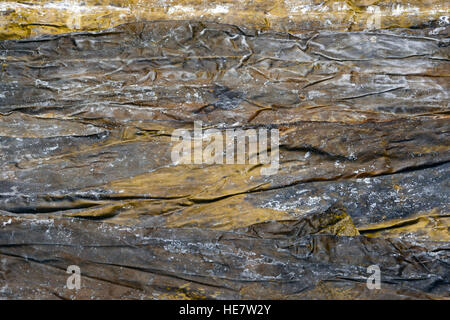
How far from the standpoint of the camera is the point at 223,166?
121 inches

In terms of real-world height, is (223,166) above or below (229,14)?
below

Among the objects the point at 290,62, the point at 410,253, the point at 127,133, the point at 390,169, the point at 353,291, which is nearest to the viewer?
the point at 353,291

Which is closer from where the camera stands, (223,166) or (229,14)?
(223,166)

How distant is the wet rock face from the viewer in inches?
104

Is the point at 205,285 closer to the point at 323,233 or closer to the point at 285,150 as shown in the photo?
the point at 323,233

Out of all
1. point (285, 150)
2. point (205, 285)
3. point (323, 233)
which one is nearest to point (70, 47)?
point (285, 150)

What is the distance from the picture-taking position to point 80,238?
8.91 ft

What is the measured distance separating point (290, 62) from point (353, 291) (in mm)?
1799

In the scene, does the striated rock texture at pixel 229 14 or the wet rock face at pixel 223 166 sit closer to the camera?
the wet rock face at pixel 223 166

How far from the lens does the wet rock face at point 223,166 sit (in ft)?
8.63

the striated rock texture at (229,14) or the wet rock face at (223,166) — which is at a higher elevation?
the striated rock texture at (229,14)

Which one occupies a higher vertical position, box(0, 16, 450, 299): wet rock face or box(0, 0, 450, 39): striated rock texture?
box(0, 0, 450, 39): striated rock texture

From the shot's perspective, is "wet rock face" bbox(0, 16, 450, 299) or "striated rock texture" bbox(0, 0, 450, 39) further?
"striated rock texture" bbox(0, 0, 450, 39)

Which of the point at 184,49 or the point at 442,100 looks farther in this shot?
the point at 184,49
